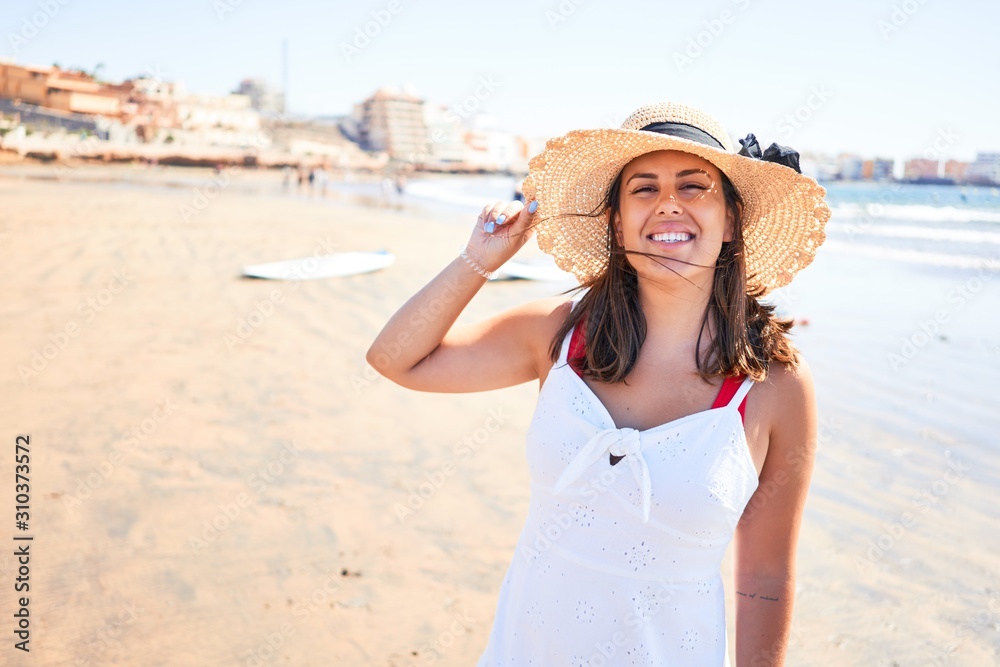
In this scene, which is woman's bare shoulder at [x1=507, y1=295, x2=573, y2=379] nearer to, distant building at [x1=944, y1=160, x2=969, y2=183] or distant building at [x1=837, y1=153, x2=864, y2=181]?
distant building at [x1=944, y1=160, x2=969, y2=183]

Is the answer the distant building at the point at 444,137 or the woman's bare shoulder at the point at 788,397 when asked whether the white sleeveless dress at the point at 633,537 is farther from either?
the distant building at the point at 444,137

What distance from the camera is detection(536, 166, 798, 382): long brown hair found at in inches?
63.7

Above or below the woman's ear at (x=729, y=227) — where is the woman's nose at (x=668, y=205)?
above

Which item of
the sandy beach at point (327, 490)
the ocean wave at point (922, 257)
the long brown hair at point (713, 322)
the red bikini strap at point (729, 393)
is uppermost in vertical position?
the long brown hair at point (713, 322)

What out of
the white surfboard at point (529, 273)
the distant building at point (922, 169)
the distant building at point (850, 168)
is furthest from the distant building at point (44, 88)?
the distant building at point (850, 168)

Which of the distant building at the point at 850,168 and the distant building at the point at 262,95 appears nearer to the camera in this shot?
the distant building at the point at 850,168

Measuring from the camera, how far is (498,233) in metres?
1.77

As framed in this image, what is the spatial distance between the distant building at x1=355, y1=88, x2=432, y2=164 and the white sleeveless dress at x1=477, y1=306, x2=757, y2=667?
4310 inches

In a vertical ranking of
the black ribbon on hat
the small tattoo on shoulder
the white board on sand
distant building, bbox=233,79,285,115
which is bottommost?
the white board on sand

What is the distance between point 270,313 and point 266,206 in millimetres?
17547

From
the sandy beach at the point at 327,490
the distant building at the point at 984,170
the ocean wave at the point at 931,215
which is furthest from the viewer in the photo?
the distant building at the point at 984,170

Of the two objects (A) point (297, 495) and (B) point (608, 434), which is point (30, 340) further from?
(B) point (608, 434)

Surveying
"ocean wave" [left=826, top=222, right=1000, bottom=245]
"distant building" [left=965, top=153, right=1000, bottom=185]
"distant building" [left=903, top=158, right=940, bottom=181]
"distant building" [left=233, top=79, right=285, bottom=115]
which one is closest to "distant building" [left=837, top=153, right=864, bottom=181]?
"distant building" [left=903, top=158, right=940, bottom=181]

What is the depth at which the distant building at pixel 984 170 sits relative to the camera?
228 feet
